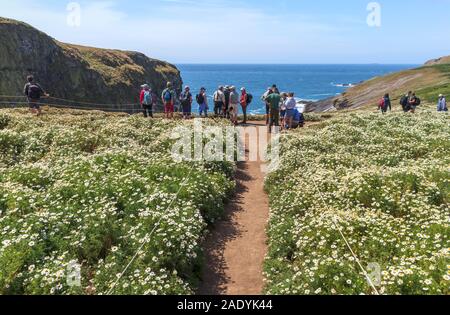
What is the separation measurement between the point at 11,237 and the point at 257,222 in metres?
8.03

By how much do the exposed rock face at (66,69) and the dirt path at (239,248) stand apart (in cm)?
6095

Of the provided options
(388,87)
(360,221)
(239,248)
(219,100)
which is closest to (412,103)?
(219,100)

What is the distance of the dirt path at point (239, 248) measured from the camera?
34.6 feet

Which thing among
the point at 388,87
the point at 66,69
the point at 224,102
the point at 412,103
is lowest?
the point at 412,103

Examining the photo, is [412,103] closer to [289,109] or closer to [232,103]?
[289,109]

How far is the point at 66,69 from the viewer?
80.3m

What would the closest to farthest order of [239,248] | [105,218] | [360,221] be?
[360,221], [105,218], [239,248]

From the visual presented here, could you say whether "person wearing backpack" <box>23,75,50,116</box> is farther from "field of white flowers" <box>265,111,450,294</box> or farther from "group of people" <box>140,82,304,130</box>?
"field of white flowers" <box>265,111,450,294</box>

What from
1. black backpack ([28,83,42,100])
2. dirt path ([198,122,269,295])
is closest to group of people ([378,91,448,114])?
dirt path ([198,122,269,295])

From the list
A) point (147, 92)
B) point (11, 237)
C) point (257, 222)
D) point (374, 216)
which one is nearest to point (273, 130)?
point (147, 92)

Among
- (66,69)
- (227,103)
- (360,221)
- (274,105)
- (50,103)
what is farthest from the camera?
(66,69)

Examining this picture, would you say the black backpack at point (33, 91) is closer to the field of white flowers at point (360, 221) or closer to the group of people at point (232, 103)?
the group of people at point (232, 103)

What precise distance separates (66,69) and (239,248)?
77573 mm
